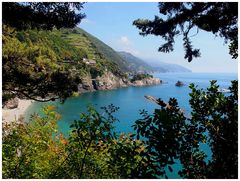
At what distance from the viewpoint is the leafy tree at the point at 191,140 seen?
3.93 m

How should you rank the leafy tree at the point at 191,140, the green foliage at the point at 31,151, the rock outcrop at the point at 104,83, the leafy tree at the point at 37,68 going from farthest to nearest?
the rock outcrop at the point at 104,83
the leafy tree at the point at 37,68
the green foliage at the point at 31,151
the leafy tree at the point at 191,140

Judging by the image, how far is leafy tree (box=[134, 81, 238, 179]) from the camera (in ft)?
12.9

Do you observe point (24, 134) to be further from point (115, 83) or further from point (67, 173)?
point (115, 83)

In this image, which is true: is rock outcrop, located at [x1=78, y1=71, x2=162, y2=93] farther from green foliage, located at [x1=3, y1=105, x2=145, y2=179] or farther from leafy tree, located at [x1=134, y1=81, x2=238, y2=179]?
leafy tree, located at [x1=134, y1=81, x2=238, y2=179]

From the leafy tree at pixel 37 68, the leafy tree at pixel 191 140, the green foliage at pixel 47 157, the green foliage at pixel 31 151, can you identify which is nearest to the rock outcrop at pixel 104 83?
the leafy tree at pixel 37 68

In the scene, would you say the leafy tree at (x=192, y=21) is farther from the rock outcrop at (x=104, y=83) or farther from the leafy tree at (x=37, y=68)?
the rock outcrop at (x=104, y=83)

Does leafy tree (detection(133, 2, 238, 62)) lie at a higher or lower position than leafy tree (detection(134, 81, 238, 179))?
higher

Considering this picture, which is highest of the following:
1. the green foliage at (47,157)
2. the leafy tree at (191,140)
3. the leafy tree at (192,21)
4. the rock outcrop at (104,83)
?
the leafy tree at (192,21)

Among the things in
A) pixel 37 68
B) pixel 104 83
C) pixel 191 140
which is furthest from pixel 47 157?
pixel 104 83

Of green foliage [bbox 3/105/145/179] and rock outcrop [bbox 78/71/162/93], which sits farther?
rock outcrop [bbox 78/71/162/93]

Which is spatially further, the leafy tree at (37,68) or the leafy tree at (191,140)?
the leafy tree at (37,68)

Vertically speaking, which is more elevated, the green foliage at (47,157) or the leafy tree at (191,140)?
the leafy tree at (191,140)

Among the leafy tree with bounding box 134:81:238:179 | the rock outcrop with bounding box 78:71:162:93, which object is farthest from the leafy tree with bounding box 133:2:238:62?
the rock outcrop with bounding box 78:71:162:93

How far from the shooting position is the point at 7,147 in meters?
7.01
